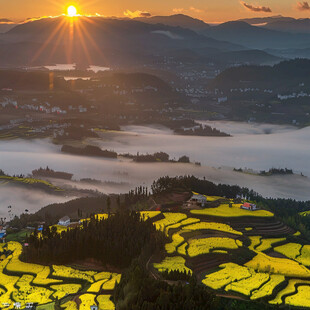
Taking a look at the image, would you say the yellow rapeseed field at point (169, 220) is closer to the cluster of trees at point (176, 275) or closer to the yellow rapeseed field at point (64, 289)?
the cluster of trees at point (176, 275)

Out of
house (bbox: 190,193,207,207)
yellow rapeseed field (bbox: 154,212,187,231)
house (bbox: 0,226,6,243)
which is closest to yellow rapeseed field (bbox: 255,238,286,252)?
yellow rapeseed field (bbox: 154,212,187,231)

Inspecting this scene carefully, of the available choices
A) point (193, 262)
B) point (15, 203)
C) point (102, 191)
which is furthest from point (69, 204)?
point (193, 262)

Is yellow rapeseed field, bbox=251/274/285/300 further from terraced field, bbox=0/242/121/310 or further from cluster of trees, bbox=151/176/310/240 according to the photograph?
cluster of trees, bbox=151/176/310/240

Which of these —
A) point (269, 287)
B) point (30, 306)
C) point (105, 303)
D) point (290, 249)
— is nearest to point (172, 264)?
point (105, 303)

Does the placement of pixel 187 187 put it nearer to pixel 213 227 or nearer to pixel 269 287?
pixel 213 227

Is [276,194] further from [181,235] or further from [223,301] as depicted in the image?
[223,301]

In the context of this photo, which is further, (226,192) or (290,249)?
(226,192)
